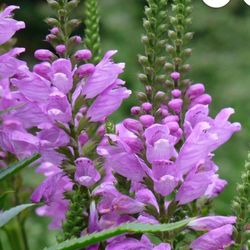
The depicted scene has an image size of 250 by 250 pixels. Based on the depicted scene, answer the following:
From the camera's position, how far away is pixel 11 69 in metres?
0.77

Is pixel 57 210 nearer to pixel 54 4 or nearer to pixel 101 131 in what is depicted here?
pixel 101 131

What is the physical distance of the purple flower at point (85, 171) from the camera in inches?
27.8

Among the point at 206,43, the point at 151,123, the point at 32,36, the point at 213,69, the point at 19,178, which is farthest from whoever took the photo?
the point at 32,36

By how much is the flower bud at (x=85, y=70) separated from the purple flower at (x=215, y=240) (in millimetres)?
184

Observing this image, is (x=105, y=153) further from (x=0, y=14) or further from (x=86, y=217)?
(x=0, y=14)

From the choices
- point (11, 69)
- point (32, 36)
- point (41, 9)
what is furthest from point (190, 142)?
point (32, 36)

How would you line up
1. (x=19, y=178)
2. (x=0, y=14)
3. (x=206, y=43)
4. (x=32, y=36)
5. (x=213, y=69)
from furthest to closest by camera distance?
1. (x=32, y=36)
2. (x=206, y=43)
3. (x=213, y=69)
4. (x=19, y=178)
5. (x=0, y=14)

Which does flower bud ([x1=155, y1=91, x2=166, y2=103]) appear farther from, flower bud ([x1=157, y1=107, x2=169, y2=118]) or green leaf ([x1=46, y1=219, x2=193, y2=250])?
green leaf ([x1=46, y1=219, x2=193, y2=250])

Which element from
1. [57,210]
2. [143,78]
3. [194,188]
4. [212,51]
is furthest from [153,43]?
[212,51]

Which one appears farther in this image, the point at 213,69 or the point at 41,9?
the point at 41,9

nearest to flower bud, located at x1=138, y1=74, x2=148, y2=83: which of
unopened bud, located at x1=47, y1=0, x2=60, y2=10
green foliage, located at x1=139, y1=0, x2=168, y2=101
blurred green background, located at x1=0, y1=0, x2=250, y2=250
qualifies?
green foliage, located at x1=139, y1=0, x2=168, y2=101

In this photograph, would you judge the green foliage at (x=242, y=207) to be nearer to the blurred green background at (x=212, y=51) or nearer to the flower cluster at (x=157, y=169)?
the flower cluster at (x=157, y=169)

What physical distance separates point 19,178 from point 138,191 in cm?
29

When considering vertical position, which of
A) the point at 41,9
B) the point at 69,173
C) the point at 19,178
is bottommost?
the point at 41,9
